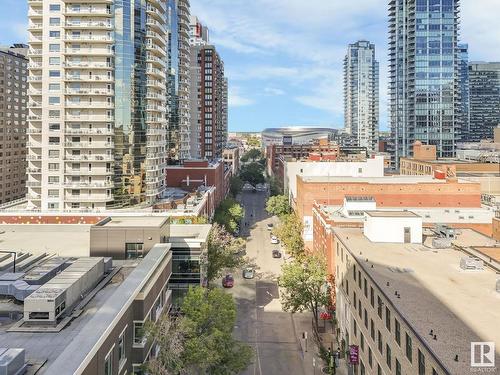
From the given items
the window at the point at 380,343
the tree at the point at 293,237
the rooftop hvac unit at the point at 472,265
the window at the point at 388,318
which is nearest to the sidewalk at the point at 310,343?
the window at the point at 380,343

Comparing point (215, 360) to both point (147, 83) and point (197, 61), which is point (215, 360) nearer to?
point (147, 83)

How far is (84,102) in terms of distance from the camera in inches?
3078

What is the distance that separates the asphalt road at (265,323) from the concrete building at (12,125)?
71314mm

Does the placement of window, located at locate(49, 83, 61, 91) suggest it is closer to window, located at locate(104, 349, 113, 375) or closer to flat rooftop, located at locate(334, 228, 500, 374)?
flat rooftop, located at locate(334, 228, 500, 374)

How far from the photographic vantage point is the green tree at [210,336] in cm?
3086

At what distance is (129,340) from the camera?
28.1 m

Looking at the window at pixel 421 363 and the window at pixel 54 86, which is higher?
the window at pixel 54 86

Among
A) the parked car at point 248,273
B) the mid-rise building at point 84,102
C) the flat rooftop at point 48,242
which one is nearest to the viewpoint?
the flat rooftop at point 48,242

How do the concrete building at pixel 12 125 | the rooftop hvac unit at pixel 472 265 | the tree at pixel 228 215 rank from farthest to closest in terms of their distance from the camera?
the concrete building at pixel 12 125 < the tree at pixel 228 215 < the rooftop hvac unit at pixel 472 265

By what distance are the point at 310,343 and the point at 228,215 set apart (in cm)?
5426

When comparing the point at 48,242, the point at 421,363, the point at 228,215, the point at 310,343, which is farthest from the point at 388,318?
the point at 228,215

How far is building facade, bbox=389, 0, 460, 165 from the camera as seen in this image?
7229 inches

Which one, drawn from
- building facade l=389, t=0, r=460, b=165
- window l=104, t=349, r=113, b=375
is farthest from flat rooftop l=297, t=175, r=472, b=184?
building facade l=389, t=0, r=460, b=165

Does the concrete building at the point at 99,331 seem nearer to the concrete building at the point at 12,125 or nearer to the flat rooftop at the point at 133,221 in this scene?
the flat rooftop at the point at 133,221
